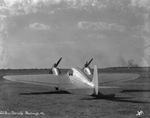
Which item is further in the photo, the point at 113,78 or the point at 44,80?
the point at 113,78

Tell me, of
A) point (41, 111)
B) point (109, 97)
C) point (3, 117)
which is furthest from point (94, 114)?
point (109, 97)

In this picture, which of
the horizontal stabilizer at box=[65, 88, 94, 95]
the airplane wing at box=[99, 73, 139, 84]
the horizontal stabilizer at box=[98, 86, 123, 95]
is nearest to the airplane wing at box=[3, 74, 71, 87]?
the airplane wing at box=[99, 73, 139, 84]

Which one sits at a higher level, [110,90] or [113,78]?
[113,78]

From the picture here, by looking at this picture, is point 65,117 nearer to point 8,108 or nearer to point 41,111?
point 41,111

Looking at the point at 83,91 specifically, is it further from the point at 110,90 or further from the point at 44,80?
the point at 44,80

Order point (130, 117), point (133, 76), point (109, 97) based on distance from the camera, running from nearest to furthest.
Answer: point (130, 117)
point (109, 97)
point (133, 76)

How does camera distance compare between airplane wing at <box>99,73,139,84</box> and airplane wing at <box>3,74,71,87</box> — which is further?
airplane wing at <box>99,73,139,84</box>

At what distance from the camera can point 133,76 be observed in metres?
30.7

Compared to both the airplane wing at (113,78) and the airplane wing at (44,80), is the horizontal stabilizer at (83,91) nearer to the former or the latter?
the airplane wing at (44,80)

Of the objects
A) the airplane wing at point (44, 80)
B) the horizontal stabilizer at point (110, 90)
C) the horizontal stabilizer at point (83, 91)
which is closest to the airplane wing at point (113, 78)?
the airplane wing at point (44, 80)

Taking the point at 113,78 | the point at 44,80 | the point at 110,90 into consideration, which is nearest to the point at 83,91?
the point at 110,90

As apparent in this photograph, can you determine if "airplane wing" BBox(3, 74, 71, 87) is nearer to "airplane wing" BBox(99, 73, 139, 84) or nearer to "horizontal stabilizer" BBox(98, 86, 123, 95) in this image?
"airplane wing" BBox(99, 73, 139, 84)

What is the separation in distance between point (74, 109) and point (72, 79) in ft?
30.4

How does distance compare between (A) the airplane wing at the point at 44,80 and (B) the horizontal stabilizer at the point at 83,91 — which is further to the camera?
(A) the airplane wing at the point at 44,80
